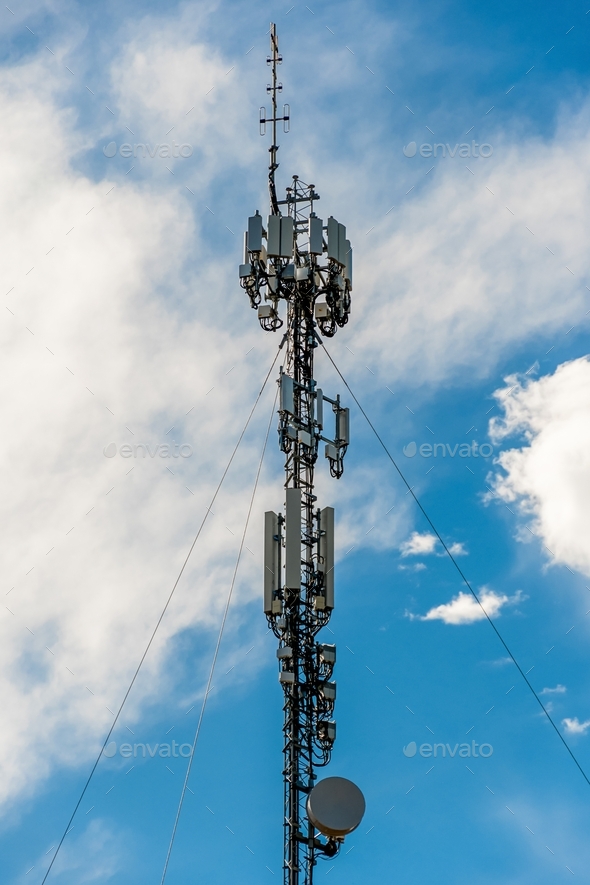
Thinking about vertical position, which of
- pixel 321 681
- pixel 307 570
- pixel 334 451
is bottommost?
pixel 321 681

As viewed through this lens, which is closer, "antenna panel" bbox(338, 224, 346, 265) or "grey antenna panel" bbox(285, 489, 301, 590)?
"grey antenna panel" bbox(285, 489, 301, 590)

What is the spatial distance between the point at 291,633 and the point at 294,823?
12.8 feet

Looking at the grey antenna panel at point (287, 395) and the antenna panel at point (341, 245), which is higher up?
the antenna panel at point (341, 245)

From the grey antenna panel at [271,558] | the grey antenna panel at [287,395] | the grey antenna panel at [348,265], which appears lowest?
the grey antenna panel at [271,558]

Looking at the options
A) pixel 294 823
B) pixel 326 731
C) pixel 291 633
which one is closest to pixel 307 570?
pixel 291 633

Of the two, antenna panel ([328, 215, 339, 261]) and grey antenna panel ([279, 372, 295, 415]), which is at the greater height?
antenna panel ([328, 215, 339, 261])

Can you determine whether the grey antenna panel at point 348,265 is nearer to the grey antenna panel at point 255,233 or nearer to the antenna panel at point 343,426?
the grey antenna panel at point 255,233

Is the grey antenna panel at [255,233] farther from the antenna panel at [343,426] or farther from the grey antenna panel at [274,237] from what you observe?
the antenna panel at [343,426]

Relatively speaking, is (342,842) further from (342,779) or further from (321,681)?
(321,681)

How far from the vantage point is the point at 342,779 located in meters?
26.0

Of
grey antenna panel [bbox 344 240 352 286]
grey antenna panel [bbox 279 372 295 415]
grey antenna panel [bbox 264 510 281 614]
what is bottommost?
grey antenna panel [bbox 264 510 281 614]

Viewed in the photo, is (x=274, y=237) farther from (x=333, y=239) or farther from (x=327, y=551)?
(x=327, y=551)

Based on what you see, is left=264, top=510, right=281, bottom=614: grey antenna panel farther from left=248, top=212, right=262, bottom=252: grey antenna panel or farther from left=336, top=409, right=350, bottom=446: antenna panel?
left=248, top=212, right=262, bottom=252: grey antenna panel

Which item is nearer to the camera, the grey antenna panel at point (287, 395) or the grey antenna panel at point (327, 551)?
the grey antenna panel at point (327, 551)
